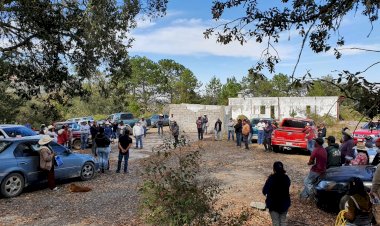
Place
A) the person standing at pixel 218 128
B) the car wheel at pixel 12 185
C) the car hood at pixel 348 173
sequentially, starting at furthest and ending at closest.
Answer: the person standing at pixel 218 128
the car wheel at pixel 12 185
the car hood at pixel 348 173

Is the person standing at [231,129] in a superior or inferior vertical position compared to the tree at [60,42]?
inferior

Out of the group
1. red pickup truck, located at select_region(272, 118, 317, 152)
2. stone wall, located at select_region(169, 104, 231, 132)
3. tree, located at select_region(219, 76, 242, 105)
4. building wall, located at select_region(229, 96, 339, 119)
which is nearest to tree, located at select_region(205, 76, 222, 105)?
tree, located at select_region(219, 76, 242, 105)

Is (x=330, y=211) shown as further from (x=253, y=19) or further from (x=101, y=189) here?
(x=101, y=189)

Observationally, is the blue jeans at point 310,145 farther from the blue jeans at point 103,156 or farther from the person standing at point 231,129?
the blue jeans at point 103,156

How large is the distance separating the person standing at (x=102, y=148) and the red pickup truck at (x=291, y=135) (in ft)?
28.2

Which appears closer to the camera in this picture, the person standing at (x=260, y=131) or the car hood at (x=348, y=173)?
the car hood at (x=348, y=173)

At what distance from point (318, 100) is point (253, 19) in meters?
51.1

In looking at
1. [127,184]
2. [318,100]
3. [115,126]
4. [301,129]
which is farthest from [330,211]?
[318,100]

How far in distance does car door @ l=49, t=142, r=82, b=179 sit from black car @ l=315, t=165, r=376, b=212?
23.5ft

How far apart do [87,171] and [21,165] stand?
2.62m

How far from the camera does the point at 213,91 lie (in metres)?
76.1

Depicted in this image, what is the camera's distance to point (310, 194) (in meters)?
9.27

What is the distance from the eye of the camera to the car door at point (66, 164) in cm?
1129

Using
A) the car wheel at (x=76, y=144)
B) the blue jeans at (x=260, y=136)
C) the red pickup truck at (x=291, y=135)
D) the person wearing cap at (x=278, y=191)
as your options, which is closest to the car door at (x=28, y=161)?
the person wearing cap at (x=278, y=191)
